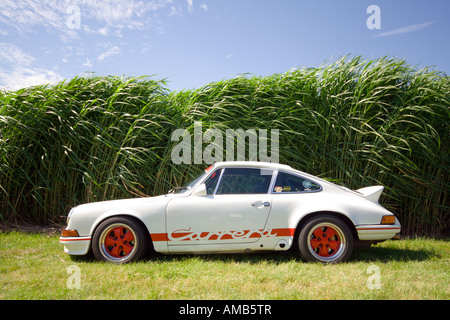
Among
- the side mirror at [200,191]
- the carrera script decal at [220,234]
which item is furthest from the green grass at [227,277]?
the side mirror at [200,191]

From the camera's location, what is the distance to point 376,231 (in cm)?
335

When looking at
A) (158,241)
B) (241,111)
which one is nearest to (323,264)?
(158,241)

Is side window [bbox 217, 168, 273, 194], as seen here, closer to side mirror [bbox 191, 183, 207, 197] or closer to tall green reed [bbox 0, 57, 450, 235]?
side mirror [bbox 191, 183, 207, 197]

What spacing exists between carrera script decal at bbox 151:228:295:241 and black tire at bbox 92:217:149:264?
171 millimetres

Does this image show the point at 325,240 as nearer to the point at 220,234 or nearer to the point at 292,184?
the point at 292,184

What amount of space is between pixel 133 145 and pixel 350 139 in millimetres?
3599

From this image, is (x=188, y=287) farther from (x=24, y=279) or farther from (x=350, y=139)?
(x=350, y=139)

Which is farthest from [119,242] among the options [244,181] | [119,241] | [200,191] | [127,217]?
[244,181]

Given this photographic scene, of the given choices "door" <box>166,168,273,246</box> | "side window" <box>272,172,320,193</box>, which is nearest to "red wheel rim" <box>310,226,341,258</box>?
"side window" <box>272,172,320,193</box>

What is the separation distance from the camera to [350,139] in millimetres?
4996

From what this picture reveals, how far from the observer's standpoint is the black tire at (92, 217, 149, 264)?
331cm

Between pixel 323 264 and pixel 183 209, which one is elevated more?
pixel 183 209
